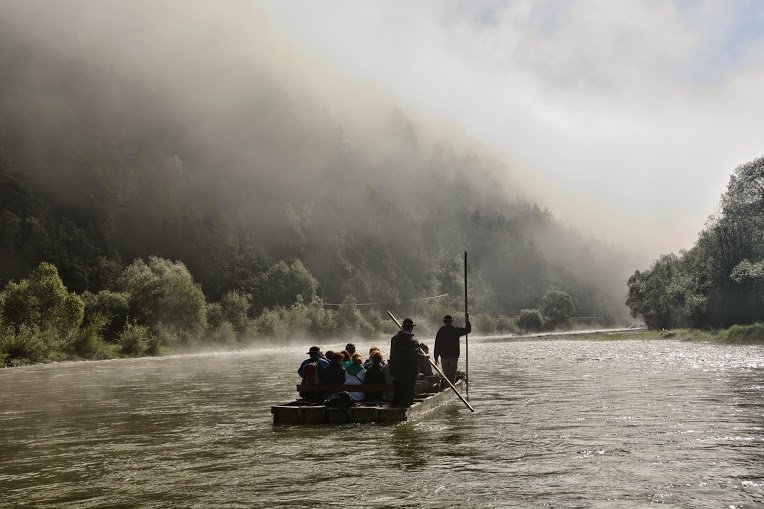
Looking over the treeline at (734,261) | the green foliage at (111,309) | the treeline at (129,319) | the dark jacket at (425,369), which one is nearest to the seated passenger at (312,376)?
the dark jacket at (425,369)

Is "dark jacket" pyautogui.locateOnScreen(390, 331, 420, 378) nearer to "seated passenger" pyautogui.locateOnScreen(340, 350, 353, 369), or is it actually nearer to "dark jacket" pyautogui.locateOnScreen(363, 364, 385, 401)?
"dark jacket" pyautogui.locateOnScreen(363, 364, 385, 401)

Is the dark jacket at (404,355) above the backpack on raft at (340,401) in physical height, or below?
above

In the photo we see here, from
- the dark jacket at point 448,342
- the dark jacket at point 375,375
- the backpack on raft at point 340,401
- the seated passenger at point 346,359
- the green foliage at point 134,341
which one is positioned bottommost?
the backpack on raft at point 340,401

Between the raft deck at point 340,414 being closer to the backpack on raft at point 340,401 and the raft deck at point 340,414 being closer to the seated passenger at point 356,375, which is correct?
the backpack on raft at point 340,401

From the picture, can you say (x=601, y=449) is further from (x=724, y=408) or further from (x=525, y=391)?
(x=525, y=391)

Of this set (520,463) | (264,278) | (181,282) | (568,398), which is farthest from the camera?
(264,278)

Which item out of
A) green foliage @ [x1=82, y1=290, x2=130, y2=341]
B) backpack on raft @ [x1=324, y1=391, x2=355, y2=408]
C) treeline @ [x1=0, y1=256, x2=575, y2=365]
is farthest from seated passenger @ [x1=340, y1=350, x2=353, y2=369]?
green foliage @ [x1=82, y1=290, x2=130, y2=341]

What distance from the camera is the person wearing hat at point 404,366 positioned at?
23.2 m

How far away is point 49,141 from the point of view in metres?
180

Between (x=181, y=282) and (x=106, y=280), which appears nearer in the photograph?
(x=181, y=282)

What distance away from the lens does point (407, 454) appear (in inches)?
698

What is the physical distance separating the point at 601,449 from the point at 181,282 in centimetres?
9403

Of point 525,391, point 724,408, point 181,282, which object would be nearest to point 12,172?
point 181,282

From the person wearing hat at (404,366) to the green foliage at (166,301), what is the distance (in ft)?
267
